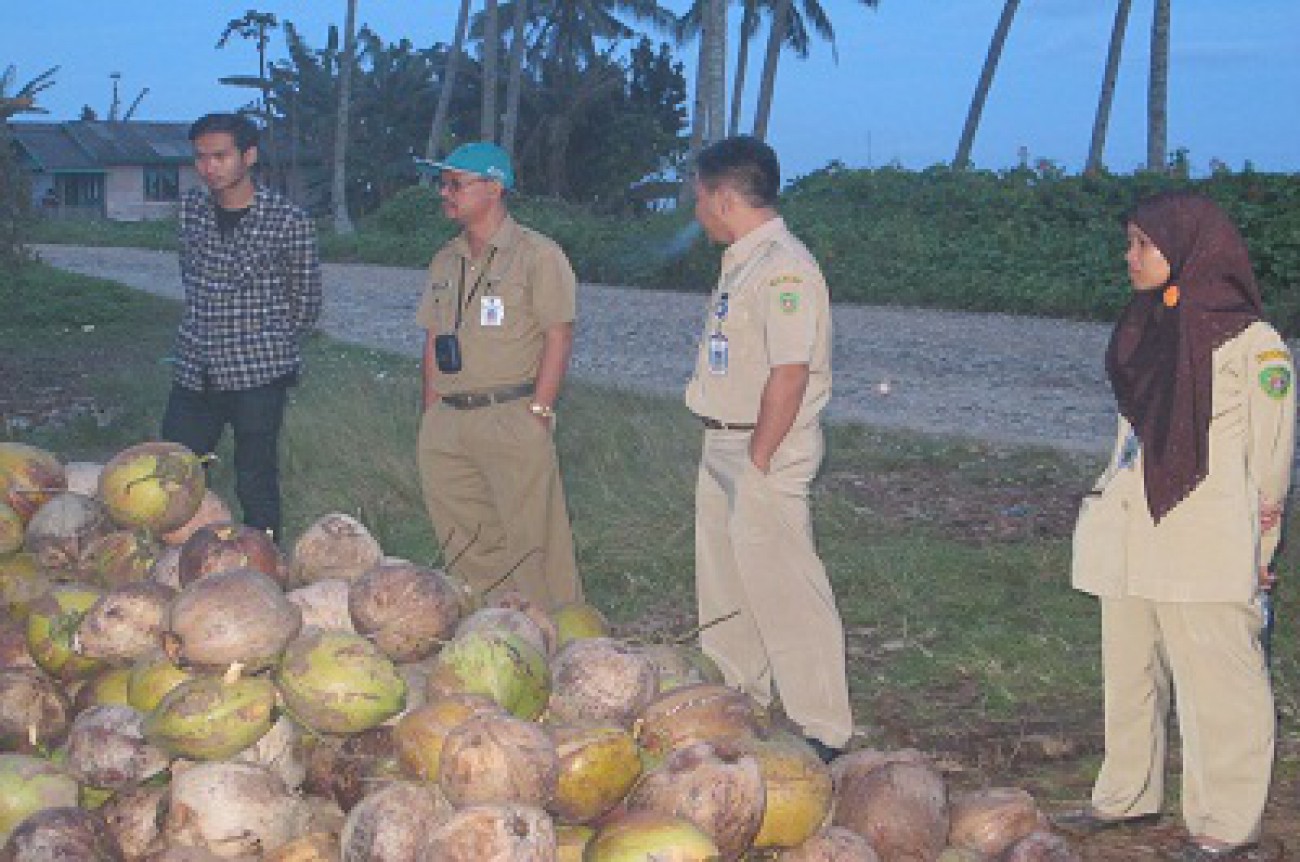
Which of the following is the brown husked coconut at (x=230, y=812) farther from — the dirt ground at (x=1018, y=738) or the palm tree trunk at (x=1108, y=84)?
the palm tree trunk at (x=1108, y=84)

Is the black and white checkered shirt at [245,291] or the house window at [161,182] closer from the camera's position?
the black and white checkered shirt at [245,291]

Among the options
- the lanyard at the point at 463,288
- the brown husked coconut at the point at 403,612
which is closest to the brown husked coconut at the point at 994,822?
the brown husked coconut at the point at 403,612

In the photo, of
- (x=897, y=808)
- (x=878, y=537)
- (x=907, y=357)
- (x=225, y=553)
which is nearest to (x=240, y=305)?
(x=225, y=553)

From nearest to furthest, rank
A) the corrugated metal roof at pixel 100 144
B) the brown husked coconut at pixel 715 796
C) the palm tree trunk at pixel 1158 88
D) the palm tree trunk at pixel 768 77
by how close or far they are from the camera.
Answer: the brown husked coconut at pixel 715 796
the palm tree trunk at pixel 1158 88
the palm tree trunk at pixel 768 77
the corrugated metal roof at pixel 100 144

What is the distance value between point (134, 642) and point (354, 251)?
3593 cm

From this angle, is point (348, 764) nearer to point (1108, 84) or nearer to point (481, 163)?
point (481, 163)

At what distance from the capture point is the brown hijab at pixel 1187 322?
461cm

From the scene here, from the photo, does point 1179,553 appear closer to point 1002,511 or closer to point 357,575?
point 357,575

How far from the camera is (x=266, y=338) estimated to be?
21.4 feet

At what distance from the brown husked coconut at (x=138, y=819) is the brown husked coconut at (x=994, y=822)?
1513 mm

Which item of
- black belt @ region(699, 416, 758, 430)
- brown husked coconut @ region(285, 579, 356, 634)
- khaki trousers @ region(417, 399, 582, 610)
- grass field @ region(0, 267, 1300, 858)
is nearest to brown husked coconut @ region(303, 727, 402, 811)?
brown husked coconut @ region(285, 579, 356, 634)

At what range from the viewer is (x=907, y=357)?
17688 millimetres

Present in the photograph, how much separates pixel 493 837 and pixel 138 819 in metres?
A: 0.79

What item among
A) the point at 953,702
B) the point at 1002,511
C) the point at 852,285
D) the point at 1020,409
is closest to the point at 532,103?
the point at 852,285
